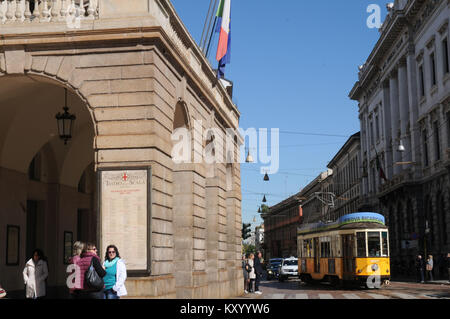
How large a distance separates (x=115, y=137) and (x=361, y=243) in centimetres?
1760

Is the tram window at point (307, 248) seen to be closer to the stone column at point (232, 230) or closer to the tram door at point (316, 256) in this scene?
the tram door at point (316, 256)

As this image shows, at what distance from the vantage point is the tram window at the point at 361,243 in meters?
30.2

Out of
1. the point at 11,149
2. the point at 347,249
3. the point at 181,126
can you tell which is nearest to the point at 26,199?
the point at 11,149

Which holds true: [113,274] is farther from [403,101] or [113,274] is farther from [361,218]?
[403,101]

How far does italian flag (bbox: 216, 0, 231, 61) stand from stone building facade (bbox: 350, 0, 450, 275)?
79.3ft

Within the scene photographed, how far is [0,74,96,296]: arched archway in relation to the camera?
19.1m

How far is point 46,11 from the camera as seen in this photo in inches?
625

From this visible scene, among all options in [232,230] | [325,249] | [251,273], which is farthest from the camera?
[325,249]

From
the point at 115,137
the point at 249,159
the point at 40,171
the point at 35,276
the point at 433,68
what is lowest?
the point at 35,276

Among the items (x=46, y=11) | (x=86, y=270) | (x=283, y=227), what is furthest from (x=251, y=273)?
(x=283, y=227)

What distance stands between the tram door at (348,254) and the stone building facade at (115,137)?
578cm
